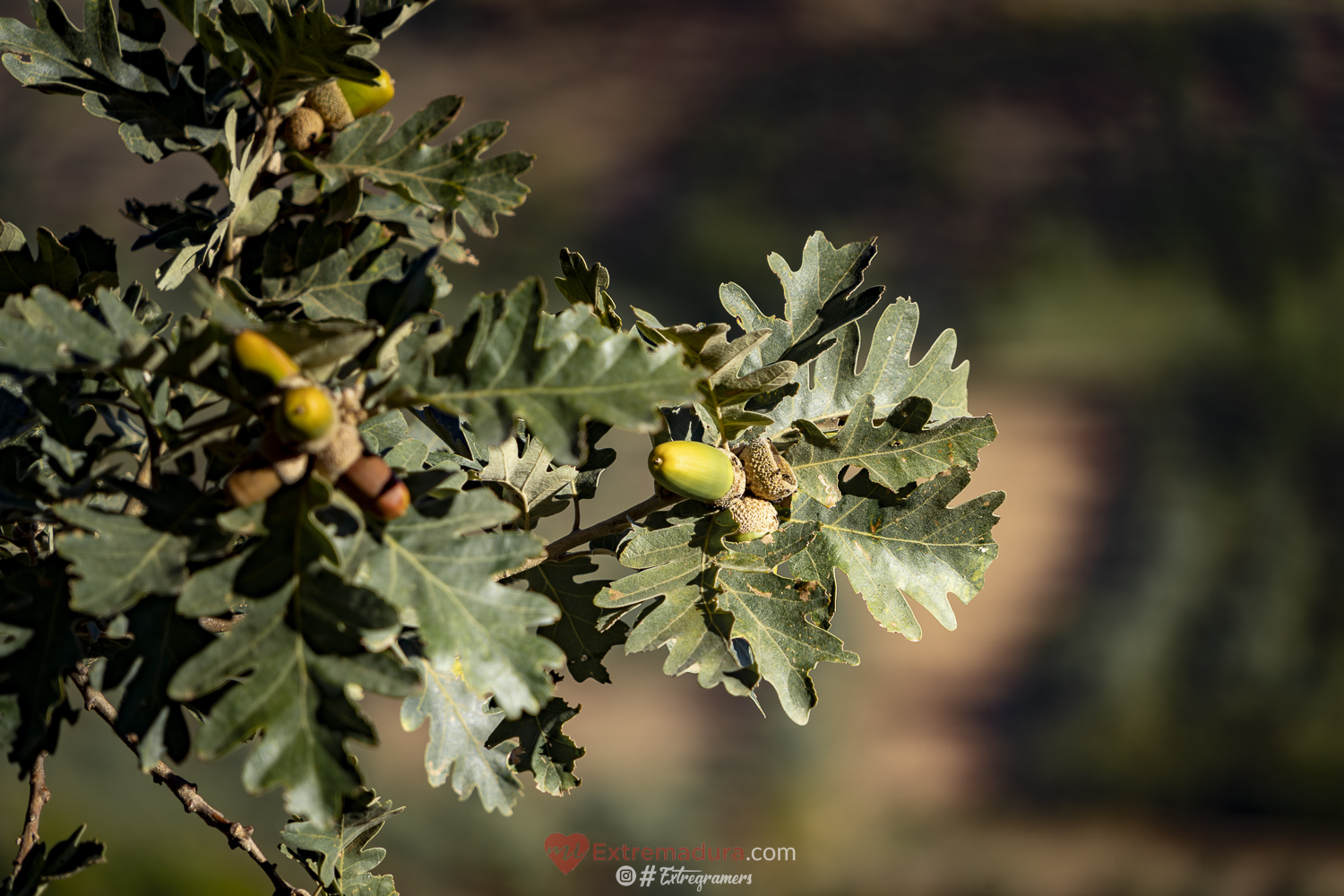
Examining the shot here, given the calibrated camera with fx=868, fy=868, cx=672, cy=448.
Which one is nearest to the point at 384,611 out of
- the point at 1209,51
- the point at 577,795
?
the point at 577,795

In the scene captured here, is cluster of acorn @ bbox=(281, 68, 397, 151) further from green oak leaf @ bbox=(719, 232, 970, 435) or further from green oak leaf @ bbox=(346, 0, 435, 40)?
green oak leaf @ bbox=(719, 232, 970, 435)

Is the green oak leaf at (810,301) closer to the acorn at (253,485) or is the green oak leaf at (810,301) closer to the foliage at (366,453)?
the foliage at (366,453)

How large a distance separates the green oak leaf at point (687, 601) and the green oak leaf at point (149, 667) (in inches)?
12.6

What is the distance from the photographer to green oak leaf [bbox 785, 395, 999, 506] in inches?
29.8

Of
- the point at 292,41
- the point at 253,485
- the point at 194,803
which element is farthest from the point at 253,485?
the point at 194,803

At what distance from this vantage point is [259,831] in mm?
2664

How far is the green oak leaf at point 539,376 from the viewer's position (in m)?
0.52

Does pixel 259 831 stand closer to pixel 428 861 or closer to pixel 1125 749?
pixel 428 861

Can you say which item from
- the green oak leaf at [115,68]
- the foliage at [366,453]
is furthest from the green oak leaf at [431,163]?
the green oak leaf at [115,68]

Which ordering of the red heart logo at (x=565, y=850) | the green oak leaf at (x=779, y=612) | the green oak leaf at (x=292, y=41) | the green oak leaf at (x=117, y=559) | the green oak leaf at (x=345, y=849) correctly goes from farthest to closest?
the red heart logo at (x=565, y=850)
the green oak leaf at (x=345, y=849)
the green oak leaf at (x=779, y=612)
the green oak leaf at (x=292, y=41)
the green oak leaf at (x=117, y=559)

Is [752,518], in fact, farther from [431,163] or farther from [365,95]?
[365,95]

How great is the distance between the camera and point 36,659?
0.56 m

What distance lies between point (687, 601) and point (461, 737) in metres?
0.25

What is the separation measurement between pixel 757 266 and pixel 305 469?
2713 mm
